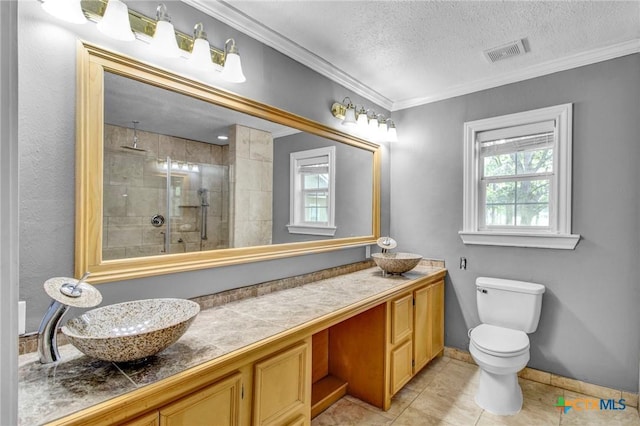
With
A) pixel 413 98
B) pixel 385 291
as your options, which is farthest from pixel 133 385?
pixel 413 98

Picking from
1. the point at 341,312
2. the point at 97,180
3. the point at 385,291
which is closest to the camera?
the point at 97,180

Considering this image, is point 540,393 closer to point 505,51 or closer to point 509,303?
point 509,303

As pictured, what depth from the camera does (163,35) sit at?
4.75 feet

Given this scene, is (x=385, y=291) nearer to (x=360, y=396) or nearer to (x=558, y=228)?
(x=360, y=396)

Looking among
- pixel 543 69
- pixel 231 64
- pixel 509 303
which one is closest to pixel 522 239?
pixel 509 303

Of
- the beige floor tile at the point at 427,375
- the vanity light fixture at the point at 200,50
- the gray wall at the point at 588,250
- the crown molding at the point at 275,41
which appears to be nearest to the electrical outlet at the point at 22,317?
the vanity light fixture at the point at 200,50

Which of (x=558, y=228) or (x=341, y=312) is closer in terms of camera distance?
(x=341, y=312)

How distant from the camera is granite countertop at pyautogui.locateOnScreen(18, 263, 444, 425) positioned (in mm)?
894

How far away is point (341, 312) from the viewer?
68.8 inches

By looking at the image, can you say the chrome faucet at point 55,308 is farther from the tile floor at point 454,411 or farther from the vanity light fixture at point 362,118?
the vanity light fixture at point 362,118

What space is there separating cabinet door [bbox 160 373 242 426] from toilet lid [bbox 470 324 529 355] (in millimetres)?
1738

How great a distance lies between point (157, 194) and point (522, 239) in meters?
2.64

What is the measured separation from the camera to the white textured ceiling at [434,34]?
182 cm

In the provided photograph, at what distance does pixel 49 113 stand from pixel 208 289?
105 cm
